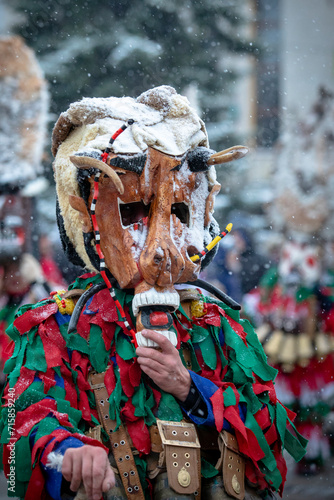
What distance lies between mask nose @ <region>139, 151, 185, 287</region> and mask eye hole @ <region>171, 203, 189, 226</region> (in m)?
0.10

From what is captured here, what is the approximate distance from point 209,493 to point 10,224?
351 cm

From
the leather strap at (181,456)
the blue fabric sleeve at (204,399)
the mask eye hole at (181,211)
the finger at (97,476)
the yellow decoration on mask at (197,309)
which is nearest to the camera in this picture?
the finger at (97,476)

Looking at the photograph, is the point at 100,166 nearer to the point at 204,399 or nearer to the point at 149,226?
the point at 149,226

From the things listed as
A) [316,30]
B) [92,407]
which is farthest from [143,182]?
[316,30]

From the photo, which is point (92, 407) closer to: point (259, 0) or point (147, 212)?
point (147, 212)

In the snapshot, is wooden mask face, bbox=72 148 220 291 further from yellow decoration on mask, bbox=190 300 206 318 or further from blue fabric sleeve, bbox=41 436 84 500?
blue fabric sleeve, bbox=41 436 84 500

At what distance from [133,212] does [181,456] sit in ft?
2.87

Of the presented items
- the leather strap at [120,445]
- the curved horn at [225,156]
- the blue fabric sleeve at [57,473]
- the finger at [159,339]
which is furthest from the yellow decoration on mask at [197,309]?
the blue fabric sleeve at [57,473]

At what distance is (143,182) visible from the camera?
223 cm

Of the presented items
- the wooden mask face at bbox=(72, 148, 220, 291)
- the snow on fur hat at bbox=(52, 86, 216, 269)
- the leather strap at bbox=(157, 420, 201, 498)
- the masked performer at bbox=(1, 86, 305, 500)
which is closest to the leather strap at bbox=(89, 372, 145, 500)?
the masked performer at bbox=(1, 86, 305, 500)

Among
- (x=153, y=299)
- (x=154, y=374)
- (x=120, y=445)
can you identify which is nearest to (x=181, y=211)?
(x=153, y=299)

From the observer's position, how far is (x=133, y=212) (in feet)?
7.64

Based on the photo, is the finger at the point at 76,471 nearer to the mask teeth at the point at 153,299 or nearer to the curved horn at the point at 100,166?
the mask teeth at the point at 153,299

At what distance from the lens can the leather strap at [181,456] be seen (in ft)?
6.94
